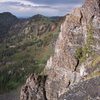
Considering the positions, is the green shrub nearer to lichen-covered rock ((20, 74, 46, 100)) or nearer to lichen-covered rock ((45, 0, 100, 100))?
lichen-covered rock ((45, 0, 100, 100))

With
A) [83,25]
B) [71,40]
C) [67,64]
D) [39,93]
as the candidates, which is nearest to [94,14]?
[83,25]

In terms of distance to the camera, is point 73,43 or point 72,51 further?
point 73,43

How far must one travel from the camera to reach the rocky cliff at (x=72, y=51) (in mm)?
49625

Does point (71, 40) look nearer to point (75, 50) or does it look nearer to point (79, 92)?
point (75, 50)

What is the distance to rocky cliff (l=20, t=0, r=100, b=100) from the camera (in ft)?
163

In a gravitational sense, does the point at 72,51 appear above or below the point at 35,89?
above

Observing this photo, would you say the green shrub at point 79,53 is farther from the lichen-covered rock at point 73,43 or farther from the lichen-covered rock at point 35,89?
the lichen-covered rock at point 35,89

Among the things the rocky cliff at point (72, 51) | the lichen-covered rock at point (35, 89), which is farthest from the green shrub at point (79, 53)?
the lichen-covered rock at point (35, 89)

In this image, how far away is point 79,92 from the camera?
81.3 ft

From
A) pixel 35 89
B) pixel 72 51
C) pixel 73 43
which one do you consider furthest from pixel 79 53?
pixel 35 89

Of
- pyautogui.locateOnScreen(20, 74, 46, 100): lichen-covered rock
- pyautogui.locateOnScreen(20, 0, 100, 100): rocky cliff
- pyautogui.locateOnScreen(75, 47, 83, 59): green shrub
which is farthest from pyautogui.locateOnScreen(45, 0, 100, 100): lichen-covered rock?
pyautogui.locateOnScreen(20, 74, 46, 100): lichen-covered rock

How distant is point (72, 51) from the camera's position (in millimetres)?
53875

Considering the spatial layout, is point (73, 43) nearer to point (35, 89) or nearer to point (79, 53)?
point (79, 53)

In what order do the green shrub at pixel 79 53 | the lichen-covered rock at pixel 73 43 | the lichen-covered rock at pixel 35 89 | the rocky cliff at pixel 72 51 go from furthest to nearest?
the lichen-covered rock at pixel 35 89 < the green shrub at pixel 79 53 < the lichen-covered rock at pixel 73 43 < the rocky cliff at pixel 72 51
